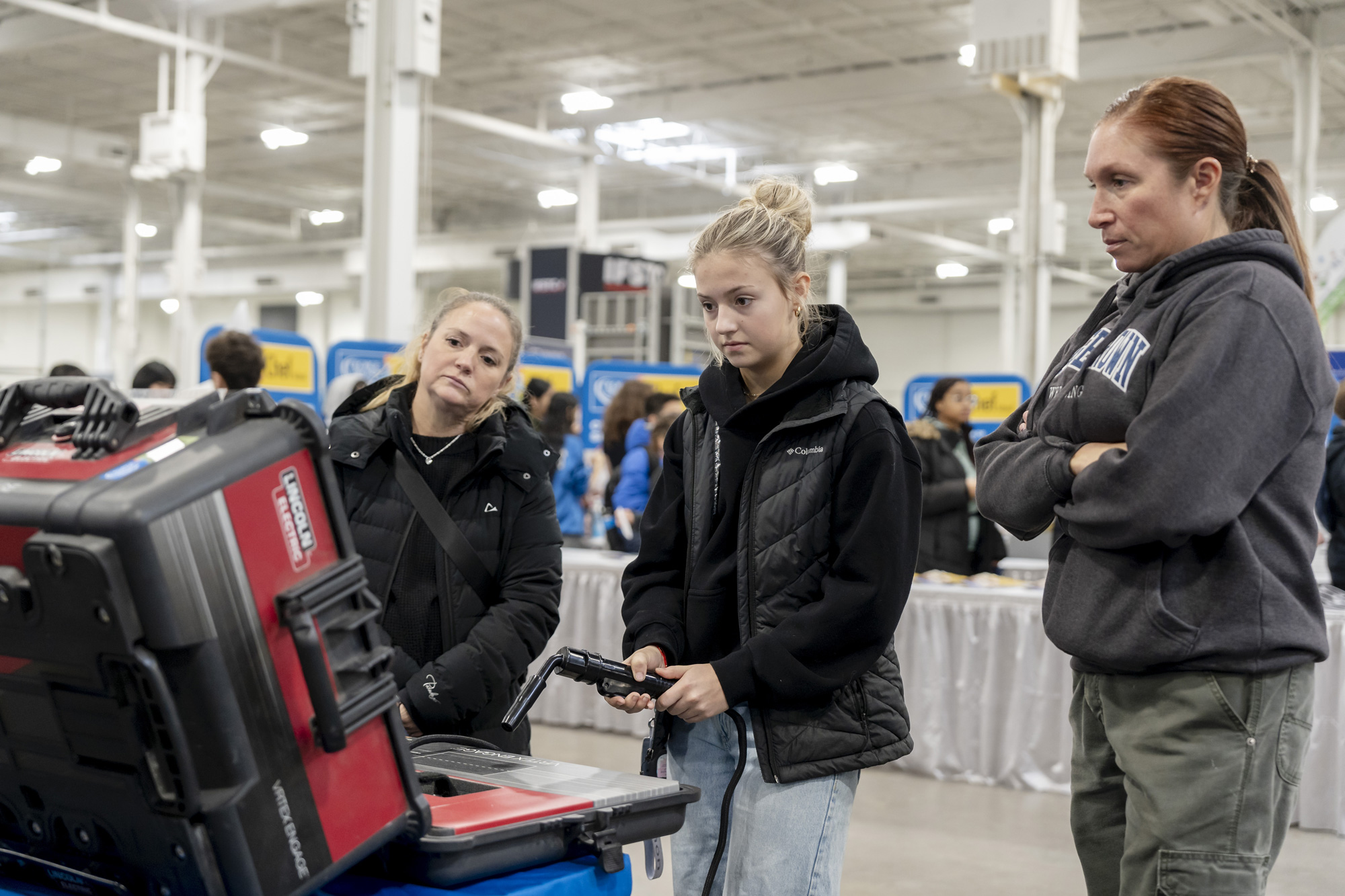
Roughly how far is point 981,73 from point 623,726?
4.25m

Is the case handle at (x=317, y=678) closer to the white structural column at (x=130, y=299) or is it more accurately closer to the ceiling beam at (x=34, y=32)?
the ceiling beam at (x=34, y=32)

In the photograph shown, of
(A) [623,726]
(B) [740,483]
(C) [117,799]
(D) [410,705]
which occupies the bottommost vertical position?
(A) [623,726]

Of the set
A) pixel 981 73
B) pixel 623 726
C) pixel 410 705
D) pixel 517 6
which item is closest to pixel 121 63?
pixel 517 6

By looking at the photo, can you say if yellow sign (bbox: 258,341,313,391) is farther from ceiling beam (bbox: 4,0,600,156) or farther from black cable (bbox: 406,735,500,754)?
black cable (bbox: 406,735,500,754)

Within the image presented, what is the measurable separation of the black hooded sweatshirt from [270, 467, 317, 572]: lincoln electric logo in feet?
2.05

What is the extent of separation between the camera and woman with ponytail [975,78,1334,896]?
1.29 meters

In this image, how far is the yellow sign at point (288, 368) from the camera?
6438mm

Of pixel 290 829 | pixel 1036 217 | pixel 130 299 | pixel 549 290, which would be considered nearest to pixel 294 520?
pixel 290 829

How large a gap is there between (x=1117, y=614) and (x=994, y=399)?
5.81m

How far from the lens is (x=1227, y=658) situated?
4.31 feet

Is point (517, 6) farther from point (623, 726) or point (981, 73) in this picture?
point (623, 726)

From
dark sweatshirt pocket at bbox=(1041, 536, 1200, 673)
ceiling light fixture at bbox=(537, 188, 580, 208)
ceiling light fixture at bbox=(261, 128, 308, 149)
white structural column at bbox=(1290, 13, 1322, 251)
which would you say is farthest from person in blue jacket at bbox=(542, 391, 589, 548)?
ceiling light fixture at bbox=(537, 188, 580, 208)

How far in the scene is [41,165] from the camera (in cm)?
1590

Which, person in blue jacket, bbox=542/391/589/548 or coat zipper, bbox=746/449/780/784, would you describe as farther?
person in blue jacket, bbox=542/391/589/548
